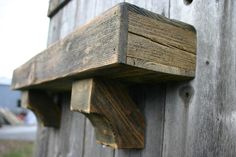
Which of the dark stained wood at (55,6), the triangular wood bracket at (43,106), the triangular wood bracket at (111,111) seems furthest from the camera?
the dark stained wood at (55,6)

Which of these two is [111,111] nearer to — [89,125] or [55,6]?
[89,125]

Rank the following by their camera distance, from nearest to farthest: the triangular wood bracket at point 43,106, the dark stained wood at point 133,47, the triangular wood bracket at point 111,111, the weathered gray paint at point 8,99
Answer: the dark stained wood at point 133,47, the triangular wood bracket at point 111,111, the triangular wood bracket at point 43,106, the weathered gray paint at point 8,99

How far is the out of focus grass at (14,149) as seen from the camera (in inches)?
213

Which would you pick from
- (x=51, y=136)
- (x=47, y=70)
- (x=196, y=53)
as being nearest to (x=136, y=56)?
(x=196, y=53)

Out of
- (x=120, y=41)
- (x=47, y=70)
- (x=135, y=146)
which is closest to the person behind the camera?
(x=120, y=41)

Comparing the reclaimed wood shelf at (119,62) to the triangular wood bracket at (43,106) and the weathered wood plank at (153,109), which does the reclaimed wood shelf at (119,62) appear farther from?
the triangular wood bracket at (43,106)

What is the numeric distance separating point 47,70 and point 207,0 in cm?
52

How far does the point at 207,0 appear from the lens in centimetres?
77

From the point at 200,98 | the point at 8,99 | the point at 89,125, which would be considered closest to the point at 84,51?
the point at 200,98

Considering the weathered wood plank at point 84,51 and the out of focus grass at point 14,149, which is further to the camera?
the out of focus grass at point 14,149

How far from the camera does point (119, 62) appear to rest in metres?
0.63

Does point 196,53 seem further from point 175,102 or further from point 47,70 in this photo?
point 47,70

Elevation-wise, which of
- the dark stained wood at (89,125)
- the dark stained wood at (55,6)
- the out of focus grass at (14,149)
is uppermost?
the dark stained wood at (55,6)

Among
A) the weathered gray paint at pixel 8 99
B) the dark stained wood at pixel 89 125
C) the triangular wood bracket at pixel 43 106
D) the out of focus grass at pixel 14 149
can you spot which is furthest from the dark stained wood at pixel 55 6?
the weathered gray paint at pixel 8 99
